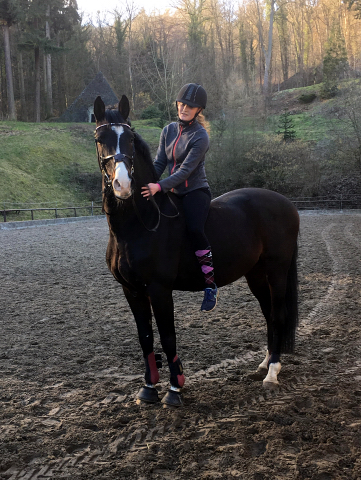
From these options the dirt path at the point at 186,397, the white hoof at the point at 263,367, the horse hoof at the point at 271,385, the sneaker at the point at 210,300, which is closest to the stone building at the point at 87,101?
the dirt path at the point at 186,397

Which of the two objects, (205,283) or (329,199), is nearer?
(205,283)

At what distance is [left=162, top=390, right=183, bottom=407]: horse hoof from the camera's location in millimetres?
3475

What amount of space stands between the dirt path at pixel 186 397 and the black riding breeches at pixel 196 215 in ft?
4.32

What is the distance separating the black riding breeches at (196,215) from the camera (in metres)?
3.55

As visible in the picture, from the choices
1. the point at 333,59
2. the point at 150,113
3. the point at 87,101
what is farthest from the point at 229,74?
the point at 87,101

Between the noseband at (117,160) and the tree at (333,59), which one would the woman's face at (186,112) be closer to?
the noseband at (117,160)

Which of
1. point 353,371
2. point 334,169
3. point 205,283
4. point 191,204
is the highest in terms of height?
point 334,169

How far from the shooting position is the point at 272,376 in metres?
3.87

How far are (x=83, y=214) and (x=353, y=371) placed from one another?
84.2 feet

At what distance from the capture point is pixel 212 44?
55531mm

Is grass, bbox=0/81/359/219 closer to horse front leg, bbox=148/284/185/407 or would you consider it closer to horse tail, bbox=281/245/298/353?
horse tail, bbox=281/245/298/353

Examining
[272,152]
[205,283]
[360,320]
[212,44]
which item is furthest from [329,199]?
[212,44]

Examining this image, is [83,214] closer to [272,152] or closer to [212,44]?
[272,152]

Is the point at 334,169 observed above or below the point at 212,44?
below
